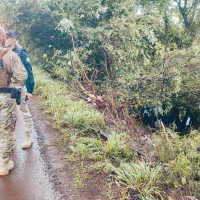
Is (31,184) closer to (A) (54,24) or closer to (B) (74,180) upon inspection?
(B) (74,180)

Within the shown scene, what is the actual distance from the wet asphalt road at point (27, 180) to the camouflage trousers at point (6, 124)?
37 cm

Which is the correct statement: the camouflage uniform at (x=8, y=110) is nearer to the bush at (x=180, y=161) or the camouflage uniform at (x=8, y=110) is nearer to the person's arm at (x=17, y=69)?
the person's arm at (x=17, y=69)

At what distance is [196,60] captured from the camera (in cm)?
889

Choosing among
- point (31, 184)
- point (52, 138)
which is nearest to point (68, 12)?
point (52, 138)

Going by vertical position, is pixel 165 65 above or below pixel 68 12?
below

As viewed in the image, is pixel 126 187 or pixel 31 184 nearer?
pixel 126 187

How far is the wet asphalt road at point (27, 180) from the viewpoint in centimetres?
432

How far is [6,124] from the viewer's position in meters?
→ 4.91

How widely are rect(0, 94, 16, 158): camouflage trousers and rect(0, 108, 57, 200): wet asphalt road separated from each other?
375 millimetres

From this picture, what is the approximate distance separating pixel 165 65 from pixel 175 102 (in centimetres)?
126

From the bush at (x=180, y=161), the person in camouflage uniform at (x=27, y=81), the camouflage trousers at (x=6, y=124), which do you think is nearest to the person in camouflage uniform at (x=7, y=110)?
the camouflage trousers at (x=6, y=124)

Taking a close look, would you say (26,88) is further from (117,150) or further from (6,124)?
(117,150)

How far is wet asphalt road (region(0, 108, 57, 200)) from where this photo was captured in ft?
14.2

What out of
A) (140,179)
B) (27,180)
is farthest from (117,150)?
(27,180)
